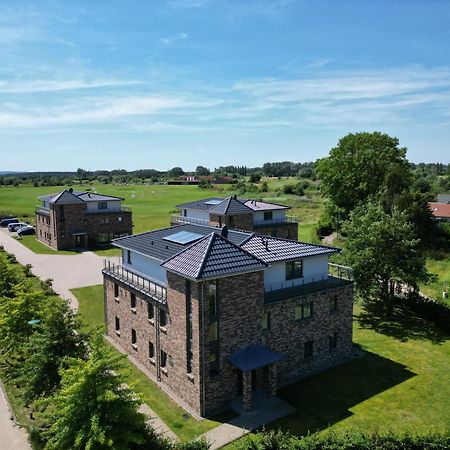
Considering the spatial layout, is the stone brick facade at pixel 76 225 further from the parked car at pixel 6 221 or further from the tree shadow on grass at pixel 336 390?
the tree shadow on grass at pixel 336 390

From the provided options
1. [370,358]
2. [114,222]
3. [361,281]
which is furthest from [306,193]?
[370,358]

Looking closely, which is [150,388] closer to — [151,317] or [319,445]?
[151,317]

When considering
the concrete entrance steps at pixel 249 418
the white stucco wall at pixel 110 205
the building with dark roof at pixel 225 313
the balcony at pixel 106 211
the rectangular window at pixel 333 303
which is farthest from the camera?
the white stucco wall at pixel 110 205

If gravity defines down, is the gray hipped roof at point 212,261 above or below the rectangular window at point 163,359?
above

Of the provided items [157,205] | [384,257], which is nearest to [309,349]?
[384,257]

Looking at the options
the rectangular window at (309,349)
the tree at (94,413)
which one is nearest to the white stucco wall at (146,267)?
the rectangular window at (309,349)

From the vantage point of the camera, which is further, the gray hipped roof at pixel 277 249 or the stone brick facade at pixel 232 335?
the gray hipped roof at pixel 277 249

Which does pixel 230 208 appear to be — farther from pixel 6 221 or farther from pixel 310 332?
pixel 6 221
